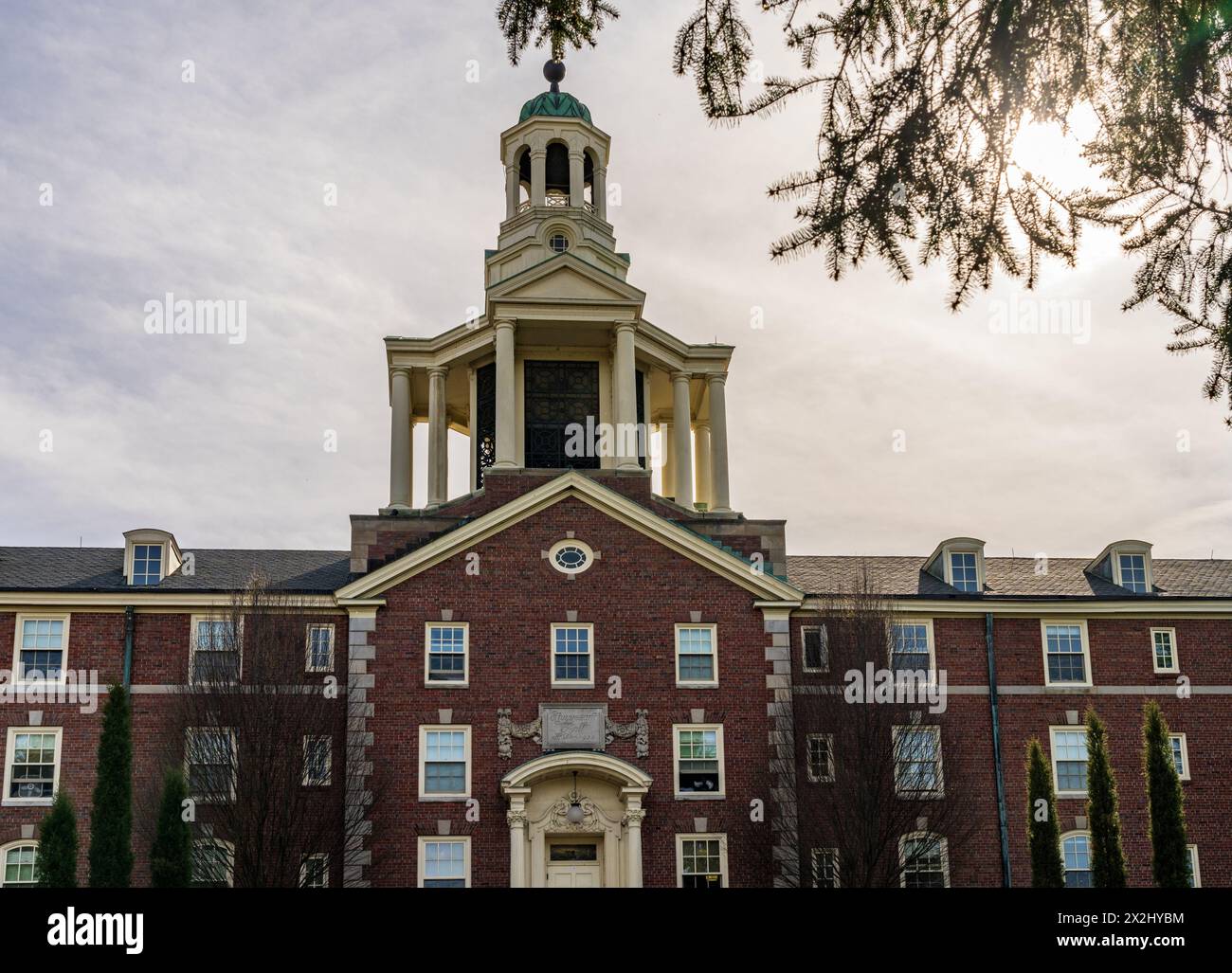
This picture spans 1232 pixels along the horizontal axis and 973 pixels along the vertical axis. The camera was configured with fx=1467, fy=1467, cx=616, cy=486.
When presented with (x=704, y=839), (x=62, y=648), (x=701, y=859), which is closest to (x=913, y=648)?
(x=704, y=839)

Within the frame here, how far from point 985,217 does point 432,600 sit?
97.1 feet

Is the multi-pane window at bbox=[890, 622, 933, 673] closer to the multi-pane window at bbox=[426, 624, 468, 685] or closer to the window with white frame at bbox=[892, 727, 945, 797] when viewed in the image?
the window with white frame at bbox=[892, 727, 945, 797]

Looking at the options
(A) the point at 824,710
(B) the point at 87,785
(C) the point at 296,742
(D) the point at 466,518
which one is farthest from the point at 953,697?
(B) the point at 87,785

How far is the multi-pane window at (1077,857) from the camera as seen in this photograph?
37.5 m

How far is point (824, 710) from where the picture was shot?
116 ft

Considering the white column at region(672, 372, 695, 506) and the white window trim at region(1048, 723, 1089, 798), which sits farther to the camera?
the white column at region(672, 372, 695, 506)

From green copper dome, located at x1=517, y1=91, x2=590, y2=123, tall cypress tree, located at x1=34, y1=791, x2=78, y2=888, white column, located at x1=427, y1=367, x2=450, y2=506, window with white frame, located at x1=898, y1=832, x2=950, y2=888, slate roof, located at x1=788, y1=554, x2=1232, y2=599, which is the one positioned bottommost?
window with white frame, located at x1=898, y1=832, x2=950, y2=888

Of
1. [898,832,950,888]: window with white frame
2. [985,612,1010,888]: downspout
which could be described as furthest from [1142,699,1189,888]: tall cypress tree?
[898,832,950,888]: window with white frame

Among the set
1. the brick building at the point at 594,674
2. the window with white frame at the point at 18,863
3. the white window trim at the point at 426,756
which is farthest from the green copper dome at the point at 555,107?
the window with white frame at the point at 18,863

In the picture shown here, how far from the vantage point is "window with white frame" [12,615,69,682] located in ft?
122

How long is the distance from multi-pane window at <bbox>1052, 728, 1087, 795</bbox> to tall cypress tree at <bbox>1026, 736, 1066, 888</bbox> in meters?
3.28

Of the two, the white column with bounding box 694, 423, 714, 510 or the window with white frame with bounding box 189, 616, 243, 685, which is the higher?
the white column with bounding box 694, 423, 714, 510

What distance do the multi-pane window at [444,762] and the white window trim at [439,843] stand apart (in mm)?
1045

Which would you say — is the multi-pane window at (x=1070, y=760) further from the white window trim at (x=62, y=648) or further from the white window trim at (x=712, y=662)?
the white window trim at (x=62, y=648)
